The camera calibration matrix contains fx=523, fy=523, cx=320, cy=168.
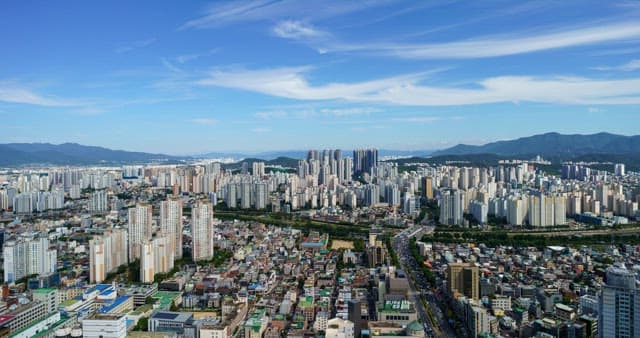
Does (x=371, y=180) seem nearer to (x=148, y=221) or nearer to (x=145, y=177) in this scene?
(x=145, y=177)

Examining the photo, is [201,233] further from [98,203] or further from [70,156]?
[70,156]

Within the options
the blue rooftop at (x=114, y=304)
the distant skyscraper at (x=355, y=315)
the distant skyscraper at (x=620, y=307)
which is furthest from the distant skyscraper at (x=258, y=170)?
the distant skyscraper at (x=620, y=307)

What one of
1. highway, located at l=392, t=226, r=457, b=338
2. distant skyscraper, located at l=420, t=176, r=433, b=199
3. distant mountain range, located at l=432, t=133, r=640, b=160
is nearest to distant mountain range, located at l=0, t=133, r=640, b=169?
distant mountain range, located at l=432, t=133, r=640, b=160

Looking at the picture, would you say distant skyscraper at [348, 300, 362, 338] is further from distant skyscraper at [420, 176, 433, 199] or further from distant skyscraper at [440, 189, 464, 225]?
distant skyscraper at [420, 176, 433, 199]

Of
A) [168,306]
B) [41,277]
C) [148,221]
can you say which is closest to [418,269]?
[168,306]

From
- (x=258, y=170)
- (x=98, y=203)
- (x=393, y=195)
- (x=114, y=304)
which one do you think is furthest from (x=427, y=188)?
(x=114, y=304)
